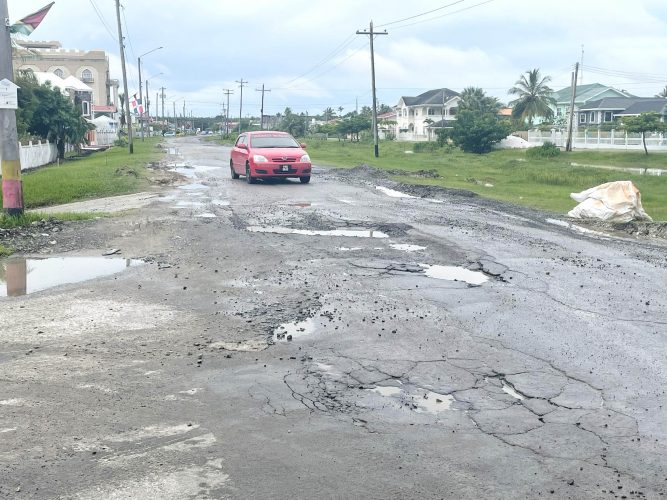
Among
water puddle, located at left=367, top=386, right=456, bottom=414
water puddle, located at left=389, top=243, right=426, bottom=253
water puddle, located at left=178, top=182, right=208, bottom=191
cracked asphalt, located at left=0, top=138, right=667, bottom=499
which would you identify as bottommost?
water puddle, located at left=367, top=386, right=456, bottom=414

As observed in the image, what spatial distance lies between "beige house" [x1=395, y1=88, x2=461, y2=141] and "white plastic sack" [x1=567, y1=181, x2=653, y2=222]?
288 ft

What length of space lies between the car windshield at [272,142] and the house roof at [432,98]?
87098mm

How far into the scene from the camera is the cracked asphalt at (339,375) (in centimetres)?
414

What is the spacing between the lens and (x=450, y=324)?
7309mm

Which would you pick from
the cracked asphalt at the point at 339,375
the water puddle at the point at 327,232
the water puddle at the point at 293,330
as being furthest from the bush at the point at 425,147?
the water puddle at the point at 293,330

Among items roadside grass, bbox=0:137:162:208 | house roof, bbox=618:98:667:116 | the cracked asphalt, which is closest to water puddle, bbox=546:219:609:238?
the cracked asphalt

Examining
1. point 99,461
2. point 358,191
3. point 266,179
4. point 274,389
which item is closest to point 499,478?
point 274,389

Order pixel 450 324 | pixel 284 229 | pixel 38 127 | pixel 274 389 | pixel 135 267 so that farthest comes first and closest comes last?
pixel 38 127
pixel 284 229
pixel 135 267
pixel 450 324
pixel 274 389

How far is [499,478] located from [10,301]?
6009mm

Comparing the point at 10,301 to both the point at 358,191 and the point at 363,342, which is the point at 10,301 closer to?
the point at 363,342

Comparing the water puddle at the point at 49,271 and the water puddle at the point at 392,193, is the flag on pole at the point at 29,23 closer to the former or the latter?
the water puddle at the point at 49,271

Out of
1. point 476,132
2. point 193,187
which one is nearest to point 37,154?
point 193,187

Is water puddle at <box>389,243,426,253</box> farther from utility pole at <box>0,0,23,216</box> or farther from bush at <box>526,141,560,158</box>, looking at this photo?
bush at <box>526,141,560,158</box>

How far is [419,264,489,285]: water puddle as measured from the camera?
9414 mm
